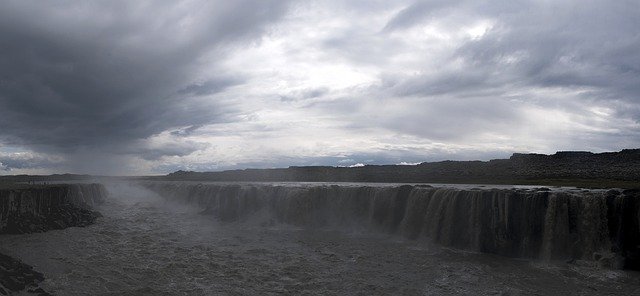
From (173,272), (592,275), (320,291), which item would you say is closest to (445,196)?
(592,275)

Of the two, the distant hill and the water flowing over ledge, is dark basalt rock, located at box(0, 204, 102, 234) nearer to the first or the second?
the water flowing over ledge

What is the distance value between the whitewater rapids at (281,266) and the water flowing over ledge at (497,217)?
0.81 metres

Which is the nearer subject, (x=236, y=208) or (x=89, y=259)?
(x=89, y=259)

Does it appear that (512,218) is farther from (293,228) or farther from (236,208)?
(236,208)

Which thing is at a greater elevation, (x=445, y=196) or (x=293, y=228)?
(x=445, y=196)

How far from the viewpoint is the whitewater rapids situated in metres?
18.0

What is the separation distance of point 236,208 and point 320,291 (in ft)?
90.0

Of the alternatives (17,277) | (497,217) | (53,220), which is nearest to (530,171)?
(497,217)

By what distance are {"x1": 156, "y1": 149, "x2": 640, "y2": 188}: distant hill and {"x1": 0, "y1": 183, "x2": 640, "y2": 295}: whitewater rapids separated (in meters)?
21.6

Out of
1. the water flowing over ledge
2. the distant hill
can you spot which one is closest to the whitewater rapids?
the water flowing over ledge

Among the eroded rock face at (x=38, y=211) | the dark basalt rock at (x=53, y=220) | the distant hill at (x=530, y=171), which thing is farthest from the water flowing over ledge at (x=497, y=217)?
the distant hill at (x=530, y=171)

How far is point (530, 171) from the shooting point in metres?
58.4

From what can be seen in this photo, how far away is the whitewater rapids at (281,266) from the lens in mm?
18016

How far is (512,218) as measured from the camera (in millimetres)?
24219
